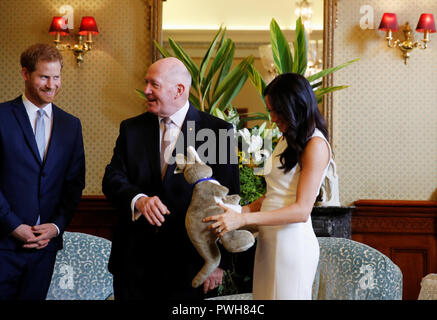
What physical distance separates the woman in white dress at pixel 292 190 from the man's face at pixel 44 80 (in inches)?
39.3

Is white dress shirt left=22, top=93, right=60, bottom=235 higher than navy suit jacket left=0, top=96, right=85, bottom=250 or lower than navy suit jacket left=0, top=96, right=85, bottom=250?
higher

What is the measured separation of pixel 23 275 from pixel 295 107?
1329mm

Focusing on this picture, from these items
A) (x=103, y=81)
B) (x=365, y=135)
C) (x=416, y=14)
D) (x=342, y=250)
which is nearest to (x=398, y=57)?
(x=416, y=14)

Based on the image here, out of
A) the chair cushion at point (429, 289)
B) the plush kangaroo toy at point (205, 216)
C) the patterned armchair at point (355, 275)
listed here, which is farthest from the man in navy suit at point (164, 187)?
the chair cushion at point (429, 289)

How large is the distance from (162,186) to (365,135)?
10.5 feet

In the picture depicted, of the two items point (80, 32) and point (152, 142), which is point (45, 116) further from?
point (80, 32)

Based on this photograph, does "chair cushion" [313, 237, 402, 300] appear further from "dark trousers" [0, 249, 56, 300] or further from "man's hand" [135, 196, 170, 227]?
"dark trousers" [0, 249, 56, 300]

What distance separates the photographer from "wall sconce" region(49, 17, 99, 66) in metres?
4.64

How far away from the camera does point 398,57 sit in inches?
186

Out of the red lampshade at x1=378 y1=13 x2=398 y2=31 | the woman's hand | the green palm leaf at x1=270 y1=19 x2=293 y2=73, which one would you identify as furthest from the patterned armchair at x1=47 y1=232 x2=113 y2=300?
the red lampshade at x1=378 y1=13 x2=398 y2=31

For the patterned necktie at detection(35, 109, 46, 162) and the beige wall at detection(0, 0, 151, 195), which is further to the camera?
the beige wall at detection(0, 0, 151, 195)

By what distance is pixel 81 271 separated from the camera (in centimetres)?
276

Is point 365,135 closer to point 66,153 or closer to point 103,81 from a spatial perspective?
point 103,81

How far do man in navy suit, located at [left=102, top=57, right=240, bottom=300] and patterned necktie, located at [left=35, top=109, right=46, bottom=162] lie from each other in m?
0.42
